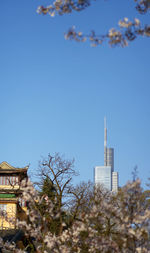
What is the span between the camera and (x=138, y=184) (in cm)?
880

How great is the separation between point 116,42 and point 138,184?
3741 millimetres

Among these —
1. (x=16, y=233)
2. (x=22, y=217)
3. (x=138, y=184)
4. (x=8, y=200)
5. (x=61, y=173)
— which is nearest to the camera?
(x=138, y=184)

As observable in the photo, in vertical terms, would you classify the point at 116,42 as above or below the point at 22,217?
above

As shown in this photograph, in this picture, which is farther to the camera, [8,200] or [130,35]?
[8,200]

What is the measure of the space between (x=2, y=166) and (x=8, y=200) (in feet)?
20.1

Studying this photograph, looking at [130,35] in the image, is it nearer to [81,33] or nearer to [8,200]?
[81,33]

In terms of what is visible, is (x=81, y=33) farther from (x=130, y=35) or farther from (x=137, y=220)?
(x=137, y=220)

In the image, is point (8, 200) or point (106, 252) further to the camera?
point (8, 200)

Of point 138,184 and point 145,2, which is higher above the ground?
point 145,2

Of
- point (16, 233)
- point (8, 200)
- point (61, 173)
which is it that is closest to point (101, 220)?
point (61, 173)

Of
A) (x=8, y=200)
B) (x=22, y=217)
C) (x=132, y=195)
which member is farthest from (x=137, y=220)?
(x=22, y=217)

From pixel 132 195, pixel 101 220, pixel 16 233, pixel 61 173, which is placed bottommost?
pixel 16 233

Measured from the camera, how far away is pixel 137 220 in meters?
9.01

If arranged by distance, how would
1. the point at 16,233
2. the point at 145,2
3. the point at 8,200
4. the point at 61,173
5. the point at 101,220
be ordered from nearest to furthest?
the point at 145,2 → the point at 101,220 → the point at 61,173 → the point at 16,233 → the point at 8,200
